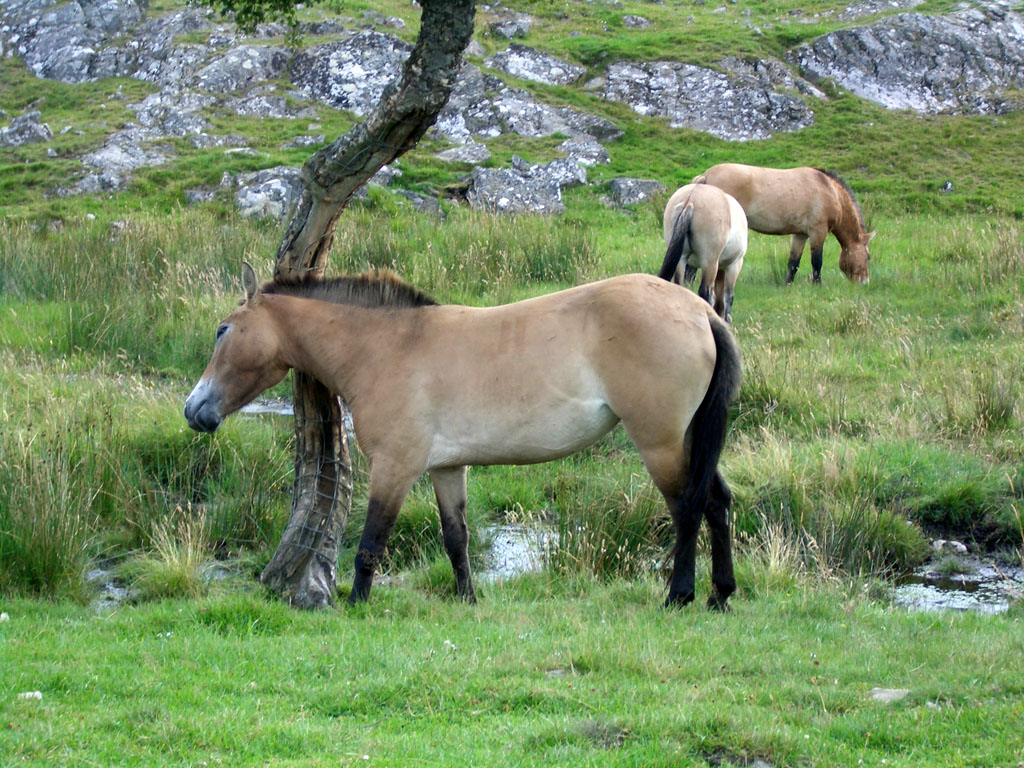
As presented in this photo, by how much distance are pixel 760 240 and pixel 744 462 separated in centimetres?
1148

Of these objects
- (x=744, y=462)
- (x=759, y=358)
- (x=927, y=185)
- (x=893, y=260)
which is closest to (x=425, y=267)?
(x=759, y=358)

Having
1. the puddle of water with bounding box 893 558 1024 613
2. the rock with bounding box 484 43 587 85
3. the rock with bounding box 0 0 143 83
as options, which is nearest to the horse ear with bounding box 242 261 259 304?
the puddle of water with bounding box 893 558 1024 613

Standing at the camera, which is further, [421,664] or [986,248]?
[986,248]

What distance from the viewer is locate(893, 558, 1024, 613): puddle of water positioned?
23.3 feet

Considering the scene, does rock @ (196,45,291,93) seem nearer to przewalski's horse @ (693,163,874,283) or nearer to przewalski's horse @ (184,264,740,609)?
przewalski's horse @ (693,163,874,283)

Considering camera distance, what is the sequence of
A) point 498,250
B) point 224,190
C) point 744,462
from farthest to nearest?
point 224,190
point 498,250
point 744,462

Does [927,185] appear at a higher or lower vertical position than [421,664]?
lower

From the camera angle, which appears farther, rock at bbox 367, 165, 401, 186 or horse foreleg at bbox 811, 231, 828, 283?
rock at bbox 367, 165, 401, 186

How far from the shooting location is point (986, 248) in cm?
1555

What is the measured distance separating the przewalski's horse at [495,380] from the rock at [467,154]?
16304 mm

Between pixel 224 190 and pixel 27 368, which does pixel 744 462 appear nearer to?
pixel 27 368

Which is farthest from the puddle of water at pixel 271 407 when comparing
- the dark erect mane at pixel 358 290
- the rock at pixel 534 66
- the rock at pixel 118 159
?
the rock at pixel 534 66

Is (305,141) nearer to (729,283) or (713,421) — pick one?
(729,283)

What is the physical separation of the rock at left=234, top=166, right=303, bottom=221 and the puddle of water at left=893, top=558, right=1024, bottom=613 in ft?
40.3
